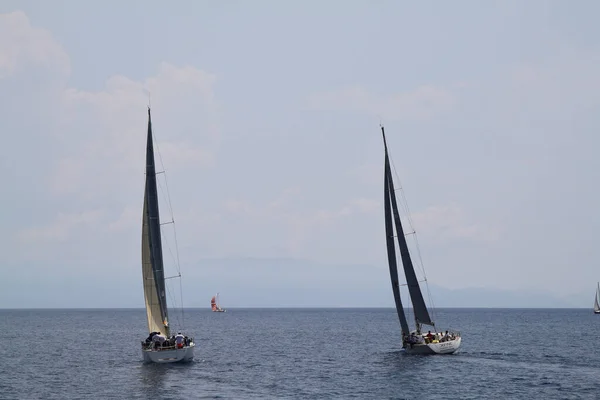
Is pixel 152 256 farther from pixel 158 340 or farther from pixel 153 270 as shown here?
pixel 158 340

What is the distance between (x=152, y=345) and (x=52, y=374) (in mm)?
10073

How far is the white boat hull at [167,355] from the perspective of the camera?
72562 millimetres

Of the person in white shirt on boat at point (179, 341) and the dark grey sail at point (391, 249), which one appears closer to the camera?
the person in white shirt on boat at point (179, 341)

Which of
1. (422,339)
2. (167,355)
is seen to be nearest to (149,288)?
(167,355)

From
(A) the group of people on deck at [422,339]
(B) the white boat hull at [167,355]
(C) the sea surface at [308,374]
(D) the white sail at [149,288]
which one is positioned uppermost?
(D) the white sail at [149,288]

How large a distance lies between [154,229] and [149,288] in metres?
5.89

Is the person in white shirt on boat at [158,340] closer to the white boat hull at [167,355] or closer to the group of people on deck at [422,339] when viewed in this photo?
the white boat hull at [167,355]

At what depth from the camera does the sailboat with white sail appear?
74375 mm

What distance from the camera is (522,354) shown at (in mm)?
92062

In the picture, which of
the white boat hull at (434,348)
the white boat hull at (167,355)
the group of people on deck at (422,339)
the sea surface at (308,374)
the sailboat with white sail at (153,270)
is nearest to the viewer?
the sea surface at (308,374)

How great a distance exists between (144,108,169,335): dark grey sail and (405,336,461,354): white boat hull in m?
26.0

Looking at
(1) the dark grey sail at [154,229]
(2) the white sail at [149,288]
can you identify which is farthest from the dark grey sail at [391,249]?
(2) the white sail at [149,288]

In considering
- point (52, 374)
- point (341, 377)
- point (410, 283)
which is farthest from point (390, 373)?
point (52, 374)

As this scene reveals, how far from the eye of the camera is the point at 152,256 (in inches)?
2945
